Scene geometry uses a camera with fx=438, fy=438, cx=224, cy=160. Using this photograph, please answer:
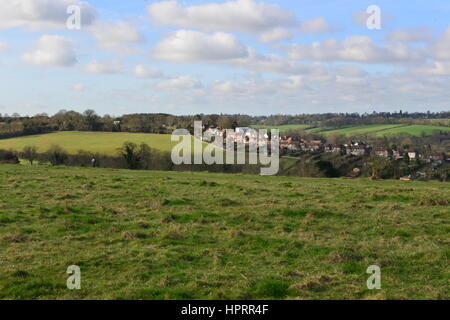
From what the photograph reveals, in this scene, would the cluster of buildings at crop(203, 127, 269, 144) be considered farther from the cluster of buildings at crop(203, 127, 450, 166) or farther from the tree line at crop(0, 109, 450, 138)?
the tree line at crop(0, 109, 450, 138)

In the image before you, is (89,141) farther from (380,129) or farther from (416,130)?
(416,130)

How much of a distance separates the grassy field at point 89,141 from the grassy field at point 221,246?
5015 centimetres

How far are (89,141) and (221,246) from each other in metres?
69.8

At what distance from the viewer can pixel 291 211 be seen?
14539mm

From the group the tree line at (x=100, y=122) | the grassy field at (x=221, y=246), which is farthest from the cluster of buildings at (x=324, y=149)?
the grassy field at (x=221, y=246)

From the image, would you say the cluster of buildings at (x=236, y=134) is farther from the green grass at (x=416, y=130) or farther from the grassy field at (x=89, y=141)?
the green grass at (x=416, y=130)

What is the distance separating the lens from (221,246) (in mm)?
10438

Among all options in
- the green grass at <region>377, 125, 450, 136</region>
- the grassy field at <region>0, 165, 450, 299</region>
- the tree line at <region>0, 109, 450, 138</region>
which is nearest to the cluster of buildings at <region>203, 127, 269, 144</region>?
the tree line at <region>0, 109, 450, 138</region>

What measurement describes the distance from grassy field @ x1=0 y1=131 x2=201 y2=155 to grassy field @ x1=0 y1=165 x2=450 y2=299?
165 feet

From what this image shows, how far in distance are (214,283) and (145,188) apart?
43.6 feet

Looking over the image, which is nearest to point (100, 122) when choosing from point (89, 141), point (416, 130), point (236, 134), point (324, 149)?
point (89, 141)

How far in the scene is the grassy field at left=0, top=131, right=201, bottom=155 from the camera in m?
68.2
